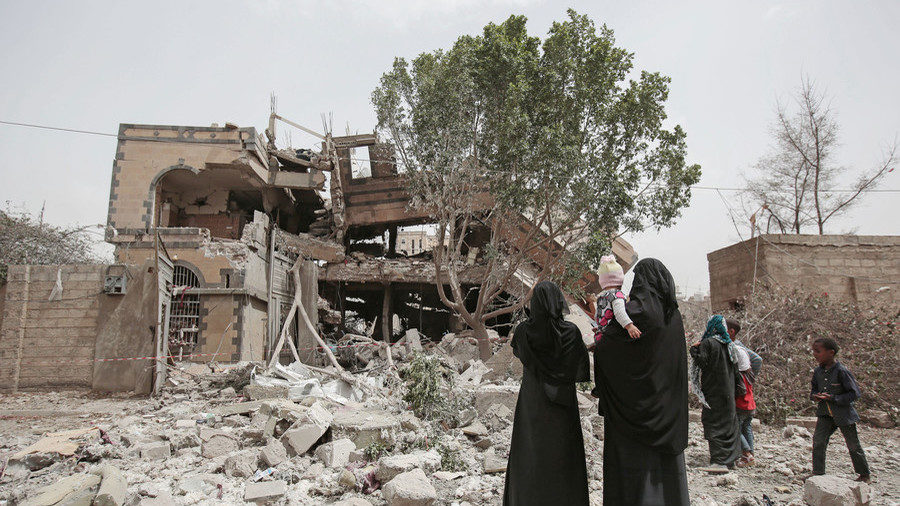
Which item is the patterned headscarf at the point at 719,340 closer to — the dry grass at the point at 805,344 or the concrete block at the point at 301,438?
the dry grass at the point at 805,344

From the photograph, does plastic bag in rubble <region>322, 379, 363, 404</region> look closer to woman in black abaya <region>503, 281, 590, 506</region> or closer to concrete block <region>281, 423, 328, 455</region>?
concrete block <region>281, 423, 328, 455</region>

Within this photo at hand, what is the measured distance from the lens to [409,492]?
3643 millimetres

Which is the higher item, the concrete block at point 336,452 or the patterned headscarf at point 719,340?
the patterned headscarf at point 719,340

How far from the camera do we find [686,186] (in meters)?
10.2

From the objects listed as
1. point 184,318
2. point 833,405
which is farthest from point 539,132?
point 184,318

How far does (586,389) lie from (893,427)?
4.12 metres

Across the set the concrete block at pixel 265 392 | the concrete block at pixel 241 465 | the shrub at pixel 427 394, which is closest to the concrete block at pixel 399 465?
the concrete block at pixel 241 465

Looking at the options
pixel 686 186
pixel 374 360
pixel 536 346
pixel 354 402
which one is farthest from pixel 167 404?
pixel 686 186

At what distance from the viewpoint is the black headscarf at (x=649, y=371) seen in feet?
8.61

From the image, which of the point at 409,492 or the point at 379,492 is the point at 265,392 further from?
the point at 409,492

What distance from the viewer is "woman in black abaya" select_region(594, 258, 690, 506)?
8.59ft

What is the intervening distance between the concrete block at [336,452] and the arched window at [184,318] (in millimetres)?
9252

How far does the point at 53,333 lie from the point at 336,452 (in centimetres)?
969

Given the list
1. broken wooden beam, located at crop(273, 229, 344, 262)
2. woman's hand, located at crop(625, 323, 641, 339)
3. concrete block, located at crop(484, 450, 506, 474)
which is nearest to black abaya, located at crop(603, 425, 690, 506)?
woman's hand, located at crop(625, 323, 641, 339)
